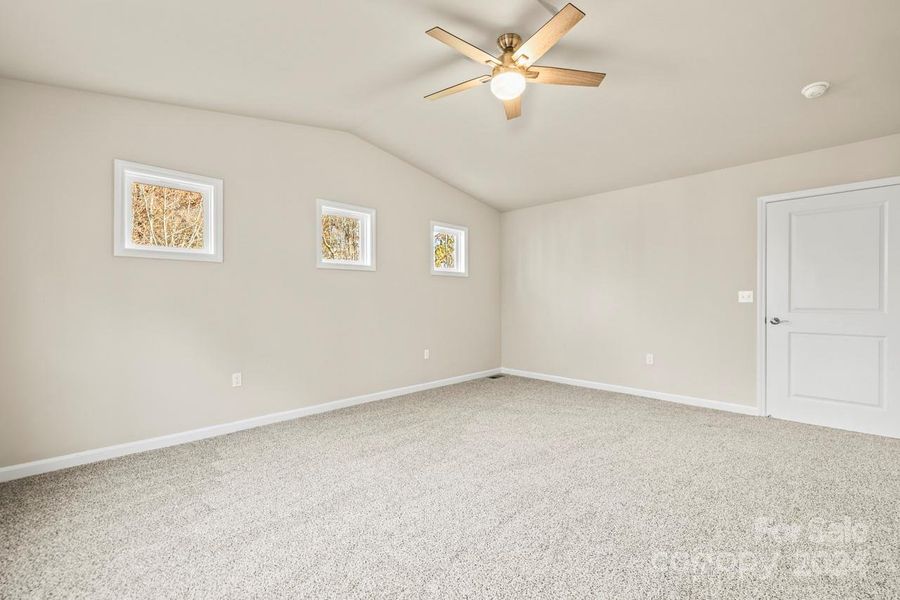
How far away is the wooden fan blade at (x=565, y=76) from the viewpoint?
2.47 metres

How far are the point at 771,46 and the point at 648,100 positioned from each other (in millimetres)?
821

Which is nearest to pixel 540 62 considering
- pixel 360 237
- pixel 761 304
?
pixel 360 237

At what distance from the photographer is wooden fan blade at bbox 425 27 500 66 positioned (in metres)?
2.16

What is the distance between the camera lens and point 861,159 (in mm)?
3504

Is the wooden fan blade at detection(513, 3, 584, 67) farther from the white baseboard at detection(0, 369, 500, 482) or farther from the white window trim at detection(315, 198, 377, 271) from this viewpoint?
the white baseboard at detection(0, 369, 500, 482)

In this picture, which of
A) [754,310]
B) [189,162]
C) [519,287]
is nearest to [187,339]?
[189,162]

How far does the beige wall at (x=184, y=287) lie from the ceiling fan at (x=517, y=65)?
6.63 feet

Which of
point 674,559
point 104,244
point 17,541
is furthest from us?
point 104,244

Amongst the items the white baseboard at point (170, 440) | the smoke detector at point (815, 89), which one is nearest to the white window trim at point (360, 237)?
the white baseboard at point (170, 440)

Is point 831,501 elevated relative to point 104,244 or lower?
lower

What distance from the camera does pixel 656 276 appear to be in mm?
4656

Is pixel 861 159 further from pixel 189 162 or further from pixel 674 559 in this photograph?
pixel 189 162

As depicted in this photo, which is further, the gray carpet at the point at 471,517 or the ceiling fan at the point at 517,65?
the ceiling fan at the point at 517,65

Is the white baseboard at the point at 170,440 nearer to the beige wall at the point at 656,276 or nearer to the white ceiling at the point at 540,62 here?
the beige wall at the point at 656,276
